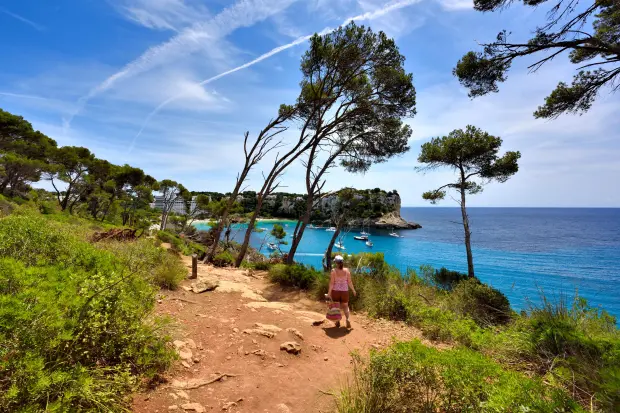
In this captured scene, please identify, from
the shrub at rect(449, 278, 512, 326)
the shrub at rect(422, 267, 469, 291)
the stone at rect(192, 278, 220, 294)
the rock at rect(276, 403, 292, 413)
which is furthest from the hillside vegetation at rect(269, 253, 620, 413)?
the shrub at rect(422, 267, 469, 291)

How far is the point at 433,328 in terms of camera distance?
5391 millimetres

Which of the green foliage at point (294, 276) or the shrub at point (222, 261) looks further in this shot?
the shrub at point (222, 261)

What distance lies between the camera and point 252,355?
398 centimetres

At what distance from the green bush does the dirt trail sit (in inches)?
27.5

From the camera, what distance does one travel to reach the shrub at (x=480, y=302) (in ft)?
25.6

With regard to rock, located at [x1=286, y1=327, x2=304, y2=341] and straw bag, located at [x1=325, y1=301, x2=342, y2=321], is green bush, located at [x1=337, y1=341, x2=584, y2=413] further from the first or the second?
straw bag, located at [x1=325, y1=301, x2=342, y2=321]

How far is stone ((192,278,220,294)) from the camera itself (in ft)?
23.0

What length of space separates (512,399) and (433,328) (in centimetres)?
374

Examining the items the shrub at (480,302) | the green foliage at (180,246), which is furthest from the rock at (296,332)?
the green foliage at (180,246)

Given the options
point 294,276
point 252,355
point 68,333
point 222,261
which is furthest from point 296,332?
point 222,261

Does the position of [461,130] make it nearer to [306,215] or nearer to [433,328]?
[306,215]

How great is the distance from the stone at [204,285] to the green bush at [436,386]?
516 cm

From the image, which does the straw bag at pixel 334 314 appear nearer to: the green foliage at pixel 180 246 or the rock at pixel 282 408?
the rock at pixel 282 408

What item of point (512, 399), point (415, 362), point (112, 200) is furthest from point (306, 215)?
point (112, 200)
